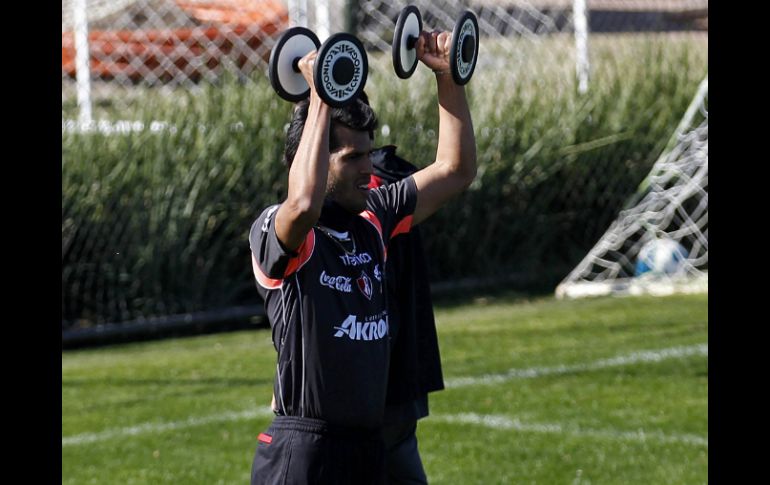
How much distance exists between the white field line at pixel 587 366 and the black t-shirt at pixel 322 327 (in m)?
4.14

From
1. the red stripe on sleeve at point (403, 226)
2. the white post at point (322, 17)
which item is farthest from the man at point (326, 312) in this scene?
the white post at point (322, 17)

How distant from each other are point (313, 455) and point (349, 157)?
0.84m

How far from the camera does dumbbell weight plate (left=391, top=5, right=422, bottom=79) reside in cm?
375

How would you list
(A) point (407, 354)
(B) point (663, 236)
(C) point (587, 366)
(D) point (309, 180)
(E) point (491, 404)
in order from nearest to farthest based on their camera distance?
(D) point (309, 180)
(A) point (407, 354)
(E) point (491, 404)
(C) point (587, 366)
(B) point (663, 236)

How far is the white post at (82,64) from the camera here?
1099 centimetres

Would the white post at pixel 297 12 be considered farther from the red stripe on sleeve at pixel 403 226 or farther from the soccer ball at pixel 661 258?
the red stripe on sleeve at pixel 403 226

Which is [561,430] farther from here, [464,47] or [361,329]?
[464,47]

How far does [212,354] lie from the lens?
945cm

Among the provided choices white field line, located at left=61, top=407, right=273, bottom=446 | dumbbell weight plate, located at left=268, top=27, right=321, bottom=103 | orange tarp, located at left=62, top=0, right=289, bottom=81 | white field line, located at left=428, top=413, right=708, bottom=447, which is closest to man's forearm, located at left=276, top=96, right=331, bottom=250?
dumbbell weight plate, located at left=268, top=27, right=321, bottom=103

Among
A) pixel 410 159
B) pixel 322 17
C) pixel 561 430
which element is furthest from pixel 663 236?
pixel 561 430

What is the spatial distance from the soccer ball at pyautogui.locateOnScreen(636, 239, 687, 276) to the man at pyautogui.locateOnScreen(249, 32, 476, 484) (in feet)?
26.1

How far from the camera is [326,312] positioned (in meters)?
3.74
